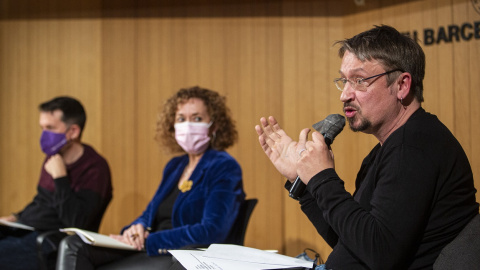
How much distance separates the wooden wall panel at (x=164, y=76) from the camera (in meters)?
4.51

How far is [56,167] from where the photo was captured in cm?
347

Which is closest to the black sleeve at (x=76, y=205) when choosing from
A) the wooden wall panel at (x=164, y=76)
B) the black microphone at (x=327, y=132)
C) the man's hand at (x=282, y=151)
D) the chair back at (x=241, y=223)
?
the chair back at (x=241, y=223)

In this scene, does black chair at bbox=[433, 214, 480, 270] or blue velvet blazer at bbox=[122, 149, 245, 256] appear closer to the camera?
black chair at bbox=[433, 214, 480, 270]

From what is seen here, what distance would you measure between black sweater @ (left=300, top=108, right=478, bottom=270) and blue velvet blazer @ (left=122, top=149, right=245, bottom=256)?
120cm

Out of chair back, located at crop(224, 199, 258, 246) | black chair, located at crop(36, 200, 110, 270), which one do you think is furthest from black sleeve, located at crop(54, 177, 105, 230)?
chair back, located at crop(224, 199, 258, 246)

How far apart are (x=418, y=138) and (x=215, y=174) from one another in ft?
5.15

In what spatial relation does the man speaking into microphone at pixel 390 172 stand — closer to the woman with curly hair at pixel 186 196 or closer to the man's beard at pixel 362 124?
the man's beard at pixel 362 124

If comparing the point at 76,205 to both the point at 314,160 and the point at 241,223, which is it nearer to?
the point at 241,223

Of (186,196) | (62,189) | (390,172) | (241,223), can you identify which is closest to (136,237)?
(186,196)

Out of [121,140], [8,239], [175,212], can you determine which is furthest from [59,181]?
[121,140]

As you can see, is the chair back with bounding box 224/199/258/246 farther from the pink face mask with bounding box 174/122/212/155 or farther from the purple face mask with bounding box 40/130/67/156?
the purple face mask with bounding box 40/130/67/156

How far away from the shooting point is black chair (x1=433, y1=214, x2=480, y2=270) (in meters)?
1.46

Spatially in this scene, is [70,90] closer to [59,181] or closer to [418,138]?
[59,181]

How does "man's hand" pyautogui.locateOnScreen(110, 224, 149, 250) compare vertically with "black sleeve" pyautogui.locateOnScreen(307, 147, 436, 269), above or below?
below
